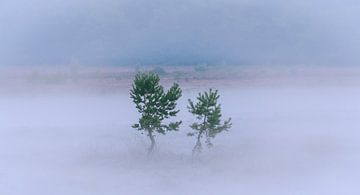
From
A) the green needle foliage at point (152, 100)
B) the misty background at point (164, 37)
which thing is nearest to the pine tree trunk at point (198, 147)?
the green needle foliage at point (152, 100)

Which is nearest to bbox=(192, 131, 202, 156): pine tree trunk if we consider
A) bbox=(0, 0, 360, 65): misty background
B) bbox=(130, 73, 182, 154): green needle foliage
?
bbox=(130, 73, 182, 154): green needle foliage

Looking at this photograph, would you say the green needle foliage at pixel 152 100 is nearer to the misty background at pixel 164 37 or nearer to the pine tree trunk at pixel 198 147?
the pine tree trunk at pixel 198 147

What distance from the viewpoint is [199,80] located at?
6203 centimetres

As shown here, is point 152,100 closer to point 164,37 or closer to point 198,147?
point 198,147

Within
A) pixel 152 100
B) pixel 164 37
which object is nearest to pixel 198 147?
pixel 152 100

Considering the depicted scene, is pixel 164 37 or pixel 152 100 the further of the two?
pixel 164 37

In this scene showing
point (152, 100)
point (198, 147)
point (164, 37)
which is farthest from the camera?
point (164, 37)

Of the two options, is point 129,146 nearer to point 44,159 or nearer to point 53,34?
point 44,159

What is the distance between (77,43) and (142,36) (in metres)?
11.7

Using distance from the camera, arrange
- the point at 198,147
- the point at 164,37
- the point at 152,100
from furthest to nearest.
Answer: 1. the point at 164,37
2. the point at 152,100
3. the point at 198,147

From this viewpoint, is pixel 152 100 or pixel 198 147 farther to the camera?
pixel 152 100

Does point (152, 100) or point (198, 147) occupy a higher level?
point (152, 100)

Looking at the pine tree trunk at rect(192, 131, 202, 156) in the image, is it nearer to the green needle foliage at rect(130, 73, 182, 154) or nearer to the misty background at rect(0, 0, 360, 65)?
the green needle foliage at rect(130, 73, 182, 154)

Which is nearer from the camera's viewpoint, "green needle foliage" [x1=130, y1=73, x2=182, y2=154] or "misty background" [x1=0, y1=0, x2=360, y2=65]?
"green needle foliage" [x1=130, y1=73, x2=182, y2=154]
